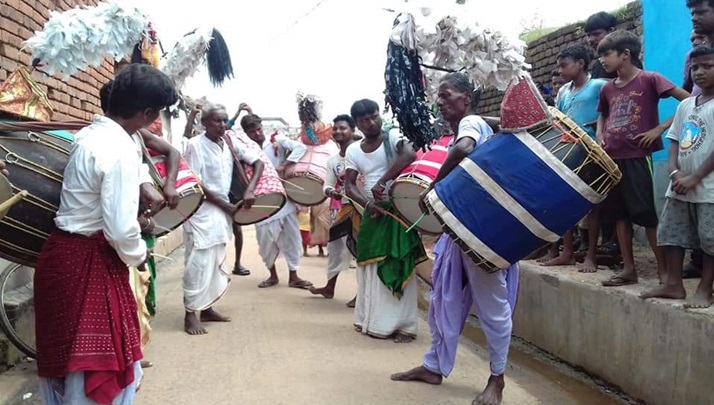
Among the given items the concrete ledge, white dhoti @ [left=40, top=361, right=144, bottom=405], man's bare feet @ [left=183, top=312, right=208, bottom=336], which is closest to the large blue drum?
the concrete ledge

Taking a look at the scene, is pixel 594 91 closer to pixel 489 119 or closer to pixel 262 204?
pixel 489 119

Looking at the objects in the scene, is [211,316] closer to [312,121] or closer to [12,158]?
[312,121]

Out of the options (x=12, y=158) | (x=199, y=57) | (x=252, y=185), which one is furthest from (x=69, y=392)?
(x=199, y=57)

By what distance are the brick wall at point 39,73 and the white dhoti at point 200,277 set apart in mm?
1823

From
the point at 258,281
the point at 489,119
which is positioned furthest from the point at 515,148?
the point at 258,281

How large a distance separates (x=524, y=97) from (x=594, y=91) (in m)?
2.50

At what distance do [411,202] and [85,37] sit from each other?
101 inches

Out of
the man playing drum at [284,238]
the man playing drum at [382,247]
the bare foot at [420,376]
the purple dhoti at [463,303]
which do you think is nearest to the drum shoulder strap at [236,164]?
the man playing drum at [382,247]

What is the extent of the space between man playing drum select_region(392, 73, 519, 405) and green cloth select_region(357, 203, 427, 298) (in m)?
1.07

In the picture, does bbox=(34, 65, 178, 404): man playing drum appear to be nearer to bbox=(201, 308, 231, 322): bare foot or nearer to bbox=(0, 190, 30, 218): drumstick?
bbox=(0, 190, 30, 218): drumstick

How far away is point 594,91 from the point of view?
5625 mm

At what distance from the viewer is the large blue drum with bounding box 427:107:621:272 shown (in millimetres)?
3254

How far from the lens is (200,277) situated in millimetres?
5543

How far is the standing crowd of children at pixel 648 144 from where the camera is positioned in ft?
12.7
